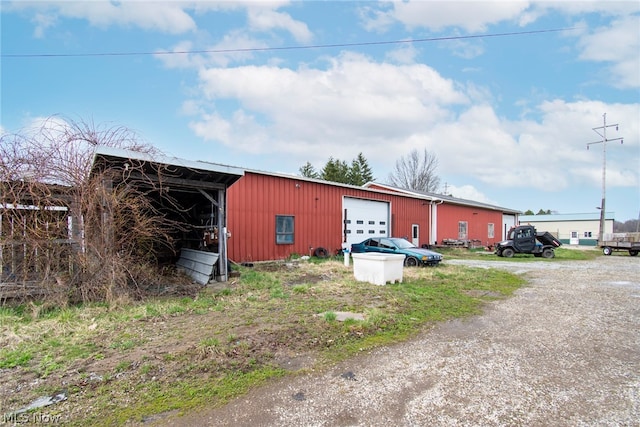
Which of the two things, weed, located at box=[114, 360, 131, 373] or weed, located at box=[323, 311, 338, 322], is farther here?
weed, located at box=[323, 311, 338, 322]

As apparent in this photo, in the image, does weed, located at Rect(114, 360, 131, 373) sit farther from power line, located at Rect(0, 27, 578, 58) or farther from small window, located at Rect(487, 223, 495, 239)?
small window, located at Rect(487, 223, 495, 239)

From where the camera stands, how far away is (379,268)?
25.9 feet

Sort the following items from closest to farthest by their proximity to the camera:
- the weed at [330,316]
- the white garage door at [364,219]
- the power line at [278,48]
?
the weed at [330,316] < the power line at [278,48] < the white garage door at [364,219]

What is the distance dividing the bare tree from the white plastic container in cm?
3382

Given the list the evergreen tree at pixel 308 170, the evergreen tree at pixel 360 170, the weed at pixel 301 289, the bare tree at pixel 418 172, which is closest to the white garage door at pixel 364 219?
the weed at pixel 301 289

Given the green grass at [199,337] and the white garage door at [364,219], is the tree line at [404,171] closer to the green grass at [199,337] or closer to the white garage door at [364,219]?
the white garage door at [364,219]

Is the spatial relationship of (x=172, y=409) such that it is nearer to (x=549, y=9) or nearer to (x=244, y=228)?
(x=244, y=228)

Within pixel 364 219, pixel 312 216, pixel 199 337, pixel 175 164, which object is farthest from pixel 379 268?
pixel 364 219

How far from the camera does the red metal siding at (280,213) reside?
11781 mm

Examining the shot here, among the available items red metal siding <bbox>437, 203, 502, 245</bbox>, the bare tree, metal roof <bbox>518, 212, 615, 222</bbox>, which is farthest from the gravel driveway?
metal roof <bbox>518, 212, 615, 222</bbox>

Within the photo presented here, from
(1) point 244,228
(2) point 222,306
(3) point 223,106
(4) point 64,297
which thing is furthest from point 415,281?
(3) point 223,106

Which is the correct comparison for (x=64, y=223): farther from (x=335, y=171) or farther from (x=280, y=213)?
(x=335, y=171)

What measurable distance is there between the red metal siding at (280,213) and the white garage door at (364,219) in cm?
37

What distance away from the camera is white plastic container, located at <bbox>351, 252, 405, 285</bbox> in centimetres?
784
